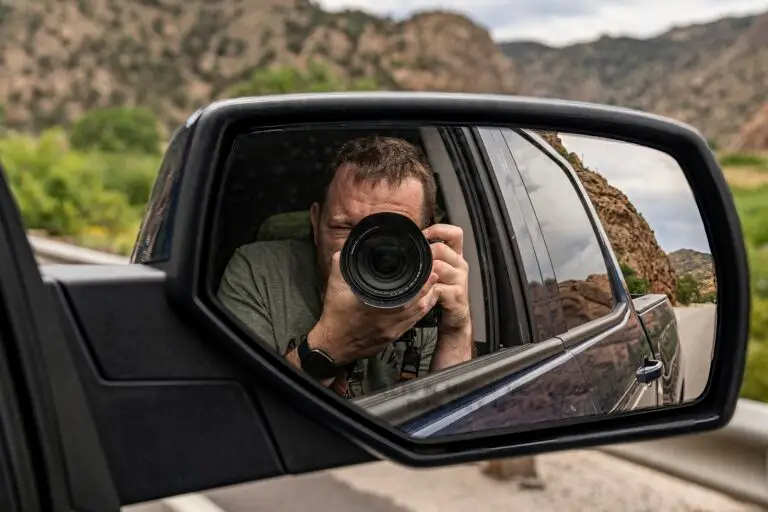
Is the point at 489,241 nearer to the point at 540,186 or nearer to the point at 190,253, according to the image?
the point at 540,186

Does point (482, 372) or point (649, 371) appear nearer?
point (482, 372)

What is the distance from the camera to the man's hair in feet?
5.26

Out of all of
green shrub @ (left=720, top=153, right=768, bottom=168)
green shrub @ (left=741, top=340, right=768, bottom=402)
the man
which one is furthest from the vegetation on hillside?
green shrub @ (left=720, top=153, right=768, bottom=168)

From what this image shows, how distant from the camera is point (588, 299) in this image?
6.33 feet

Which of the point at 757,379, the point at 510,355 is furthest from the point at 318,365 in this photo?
the point at 757,379

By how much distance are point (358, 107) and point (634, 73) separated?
10717cm

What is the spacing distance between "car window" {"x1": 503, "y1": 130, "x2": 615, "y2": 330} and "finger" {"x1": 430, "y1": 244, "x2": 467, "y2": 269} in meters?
0.34

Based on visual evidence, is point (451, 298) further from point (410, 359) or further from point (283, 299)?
point (283, 299)

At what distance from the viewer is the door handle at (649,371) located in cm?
194

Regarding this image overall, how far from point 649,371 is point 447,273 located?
0.57 meters

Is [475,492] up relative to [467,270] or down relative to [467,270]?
down

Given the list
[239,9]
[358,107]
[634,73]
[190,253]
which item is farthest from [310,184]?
[634,73]

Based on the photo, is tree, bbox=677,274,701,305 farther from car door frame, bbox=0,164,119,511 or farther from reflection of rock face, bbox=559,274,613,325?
car door frame, bbox=0,164,119,511

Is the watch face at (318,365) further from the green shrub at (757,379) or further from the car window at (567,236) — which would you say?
the green shrub at (757,379)
